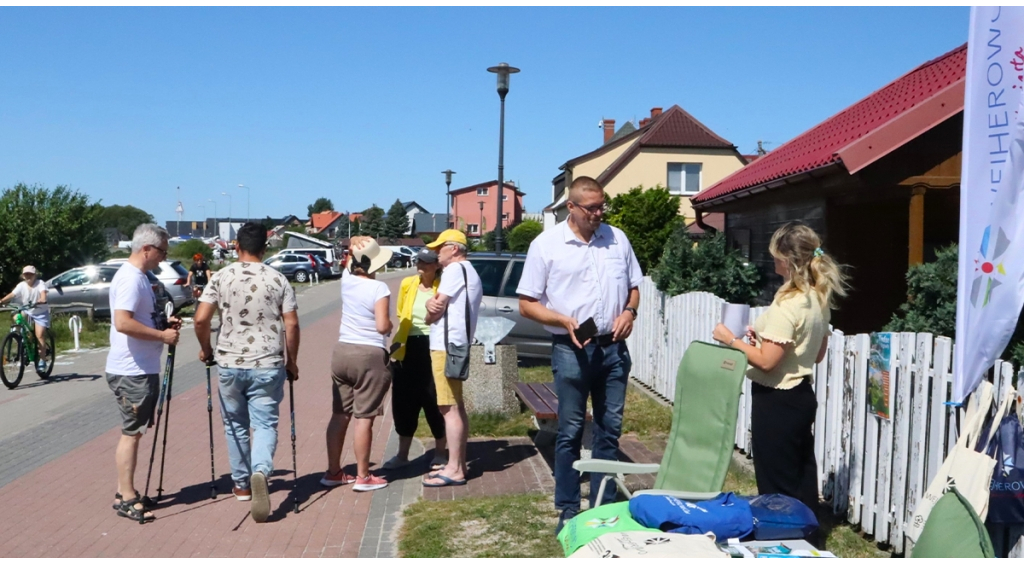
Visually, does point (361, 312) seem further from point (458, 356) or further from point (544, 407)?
point (544, 407)

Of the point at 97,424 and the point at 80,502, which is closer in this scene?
the point at 80,502

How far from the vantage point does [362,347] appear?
20.7 ft

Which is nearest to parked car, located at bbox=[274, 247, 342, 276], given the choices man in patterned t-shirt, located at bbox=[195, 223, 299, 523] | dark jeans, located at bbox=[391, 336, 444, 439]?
dark jeans, located at bbox=[391, 336, 444, 439]

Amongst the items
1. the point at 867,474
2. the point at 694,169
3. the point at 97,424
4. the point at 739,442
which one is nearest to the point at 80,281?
the point at 97,424

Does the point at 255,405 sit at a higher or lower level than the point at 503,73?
lower

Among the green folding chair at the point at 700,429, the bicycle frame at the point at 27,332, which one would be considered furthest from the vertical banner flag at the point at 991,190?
the bicycle frame at the point at 27,332

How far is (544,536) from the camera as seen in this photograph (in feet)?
17.4

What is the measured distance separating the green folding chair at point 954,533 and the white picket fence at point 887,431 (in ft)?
2.65

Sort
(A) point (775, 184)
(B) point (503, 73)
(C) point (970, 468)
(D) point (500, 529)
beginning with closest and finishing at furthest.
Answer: (C) point (970, 468) → (D) point (500, 529) → (A) point (775, 184) → (B) point (503, 73)

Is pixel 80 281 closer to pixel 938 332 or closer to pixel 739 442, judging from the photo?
pixel 739 442

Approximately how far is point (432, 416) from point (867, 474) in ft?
10.9

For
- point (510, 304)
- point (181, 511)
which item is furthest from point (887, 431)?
point (510, 304)

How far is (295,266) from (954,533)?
46.8m

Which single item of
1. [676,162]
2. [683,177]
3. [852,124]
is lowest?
[852,124]
